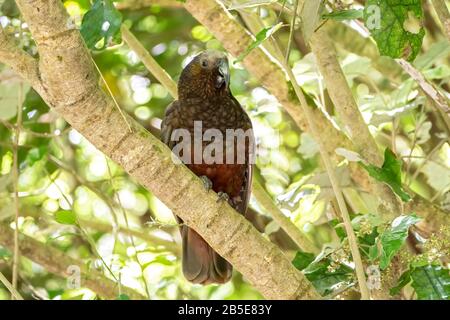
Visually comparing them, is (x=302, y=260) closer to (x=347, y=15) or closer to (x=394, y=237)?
(x=394, y=237)

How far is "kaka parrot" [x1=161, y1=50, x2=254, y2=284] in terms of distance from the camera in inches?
105

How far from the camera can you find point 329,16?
6.11 ft

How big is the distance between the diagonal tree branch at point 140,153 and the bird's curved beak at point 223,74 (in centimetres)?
88

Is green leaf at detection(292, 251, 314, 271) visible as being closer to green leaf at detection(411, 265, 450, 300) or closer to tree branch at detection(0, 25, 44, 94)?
green leaf at detection(411, 265, 450, 300)

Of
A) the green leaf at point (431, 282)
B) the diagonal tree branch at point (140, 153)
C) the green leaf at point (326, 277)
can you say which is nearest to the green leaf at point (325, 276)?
the green leaf at point (326, 277)

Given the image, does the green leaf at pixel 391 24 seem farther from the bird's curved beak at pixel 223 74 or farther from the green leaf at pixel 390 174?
the bird's curved beak at pixel 223 74

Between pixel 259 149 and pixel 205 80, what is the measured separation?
639mm

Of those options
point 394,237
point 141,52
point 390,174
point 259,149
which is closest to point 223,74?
point 141,52

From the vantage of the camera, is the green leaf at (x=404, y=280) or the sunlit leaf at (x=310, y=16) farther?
the green leaf at (x=404, y=280)

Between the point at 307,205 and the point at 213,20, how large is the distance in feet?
2.11

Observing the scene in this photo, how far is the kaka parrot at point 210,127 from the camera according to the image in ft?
8.76

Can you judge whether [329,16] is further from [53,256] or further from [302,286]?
[53,256]

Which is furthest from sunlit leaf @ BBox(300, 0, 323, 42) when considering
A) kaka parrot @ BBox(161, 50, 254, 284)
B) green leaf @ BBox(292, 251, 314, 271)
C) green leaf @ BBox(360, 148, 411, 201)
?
kaka parrot @ BBox(161, 50, 254, 284)

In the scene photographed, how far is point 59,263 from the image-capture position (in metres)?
2.92
